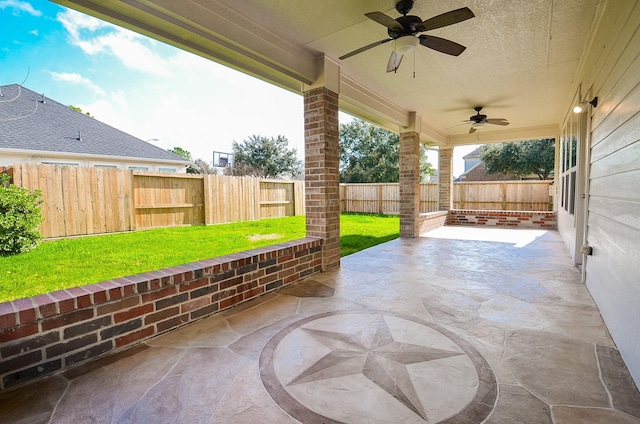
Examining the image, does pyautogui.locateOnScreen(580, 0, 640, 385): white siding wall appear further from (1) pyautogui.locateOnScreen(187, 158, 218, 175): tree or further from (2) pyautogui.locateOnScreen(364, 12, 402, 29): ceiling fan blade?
(1) pyautogui.locateOnScreen(187, 158, 218, 175): tree

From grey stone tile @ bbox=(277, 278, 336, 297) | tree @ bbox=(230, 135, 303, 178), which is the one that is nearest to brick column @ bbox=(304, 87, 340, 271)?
grey stone tile @ bbox=(277, 278, 336, 297)

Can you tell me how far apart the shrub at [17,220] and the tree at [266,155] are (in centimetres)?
1921

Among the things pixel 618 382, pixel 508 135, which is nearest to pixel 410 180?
pixel 508 135

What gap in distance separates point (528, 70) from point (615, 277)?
3.28 metres

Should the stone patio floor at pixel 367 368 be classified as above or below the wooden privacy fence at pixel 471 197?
below

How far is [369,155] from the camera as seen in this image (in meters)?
20.5

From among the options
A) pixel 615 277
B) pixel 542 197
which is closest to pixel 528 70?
pixel 615 277

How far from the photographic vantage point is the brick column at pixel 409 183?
6.71 metres

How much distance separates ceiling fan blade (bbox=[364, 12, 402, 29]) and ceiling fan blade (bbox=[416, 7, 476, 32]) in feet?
0.72

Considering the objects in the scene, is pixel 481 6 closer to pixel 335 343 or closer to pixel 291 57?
pixel 291 57

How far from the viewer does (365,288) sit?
→ 3291 mm

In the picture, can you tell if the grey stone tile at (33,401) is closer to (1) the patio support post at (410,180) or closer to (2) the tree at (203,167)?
(1) the patio support post at (410,180)

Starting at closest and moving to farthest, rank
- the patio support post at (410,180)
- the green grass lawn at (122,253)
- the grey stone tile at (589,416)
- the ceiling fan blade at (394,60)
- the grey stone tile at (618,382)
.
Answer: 1. the grey stone tile at (589,416)
2. the grey stone tile at (618,382)
3. the ceiling fan blade at (394,60)
4. the green grass lawn at (122,253)
5. the patio support post at (410,180)

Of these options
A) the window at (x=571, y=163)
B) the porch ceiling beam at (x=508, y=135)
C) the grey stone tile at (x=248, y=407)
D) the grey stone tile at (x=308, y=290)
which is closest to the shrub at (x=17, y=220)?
the grey stone tile at (x=308, y=290)
